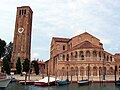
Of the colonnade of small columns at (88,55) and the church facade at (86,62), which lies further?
the colonnade of small columns at (88,55)

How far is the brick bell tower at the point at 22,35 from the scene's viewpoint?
219 feet

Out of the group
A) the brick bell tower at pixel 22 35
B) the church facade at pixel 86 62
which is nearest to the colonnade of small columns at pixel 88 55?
the church facade at pixel 86 62

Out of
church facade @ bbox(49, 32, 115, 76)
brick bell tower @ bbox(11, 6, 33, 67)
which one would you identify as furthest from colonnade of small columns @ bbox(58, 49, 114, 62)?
brick bell tower @ bbox(11, 6, 33, 67)

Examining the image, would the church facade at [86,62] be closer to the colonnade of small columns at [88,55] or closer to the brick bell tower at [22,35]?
the colonnade of small columns at [88,55]

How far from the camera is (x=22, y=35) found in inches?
2680

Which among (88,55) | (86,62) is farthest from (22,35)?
Result: (86,62)

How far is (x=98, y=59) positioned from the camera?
56.3m

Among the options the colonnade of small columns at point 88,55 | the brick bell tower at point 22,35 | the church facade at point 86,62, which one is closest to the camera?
the church facade at point 86,62

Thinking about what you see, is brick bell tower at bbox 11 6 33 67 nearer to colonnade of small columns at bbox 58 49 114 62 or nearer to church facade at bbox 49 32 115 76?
church facade at bbox 49 32 115 76

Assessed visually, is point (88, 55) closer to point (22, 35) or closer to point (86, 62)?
point (86, 62)

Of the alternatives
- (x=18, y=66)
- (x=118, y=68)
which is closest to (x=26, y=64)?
(x=18, y=66)

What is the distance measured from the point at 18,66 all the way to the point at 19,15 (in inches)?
735

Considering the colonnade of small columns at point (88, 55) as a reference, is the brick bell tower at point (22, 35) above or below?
above

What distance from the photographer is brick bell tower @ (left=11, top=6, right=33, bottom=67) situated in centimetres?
6675
